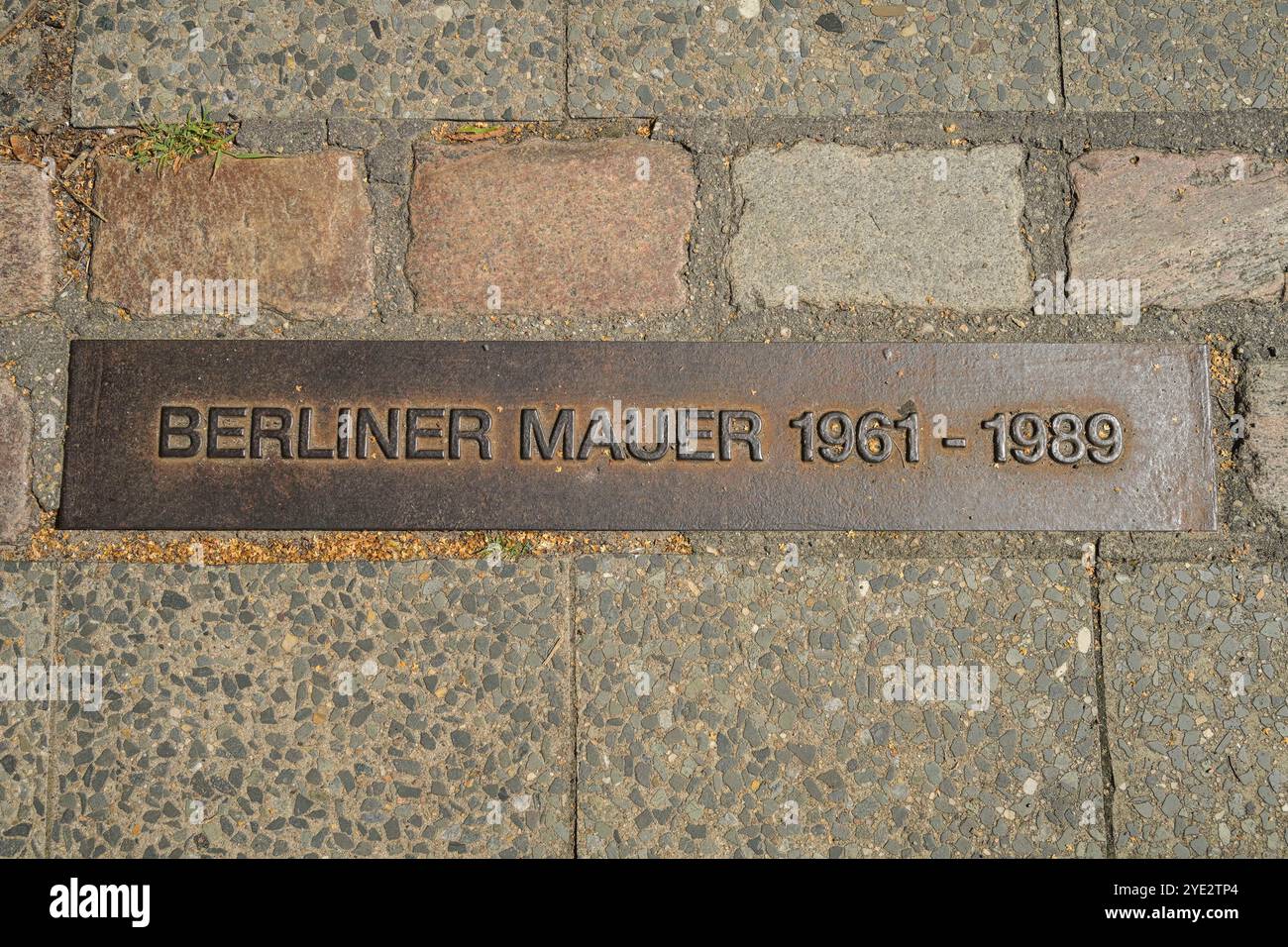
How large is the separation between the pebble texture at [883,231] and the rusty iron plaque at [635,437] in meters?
0.18

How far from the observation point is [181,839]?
7.51 feet

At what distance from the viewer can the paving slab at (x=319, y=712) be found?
2295 millimetres

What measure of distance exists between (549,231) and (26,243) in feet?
5.06

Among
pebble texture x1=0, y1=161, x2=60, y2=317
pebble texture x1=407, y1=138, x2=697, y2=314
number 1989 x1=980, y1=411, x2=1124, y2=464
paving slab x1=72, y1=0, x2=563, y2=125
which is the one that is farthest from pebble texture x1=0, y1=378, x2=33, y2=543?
number 1989 x1=980, y1=411, x2=1124, y2=464

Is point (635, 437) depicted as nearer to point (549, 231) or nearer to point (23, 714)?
point (549, 231)

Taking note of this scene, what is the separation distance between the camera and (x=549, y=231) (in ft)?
8.25

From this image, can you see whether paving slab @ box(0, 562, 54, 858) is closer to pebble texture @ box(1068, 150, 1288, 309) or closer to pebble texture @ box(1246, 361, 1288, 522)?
pebble texture @ box(1068, 150, 1288, 309)

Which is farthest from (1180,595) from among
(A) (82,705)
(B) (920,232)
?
(A) (82,705)

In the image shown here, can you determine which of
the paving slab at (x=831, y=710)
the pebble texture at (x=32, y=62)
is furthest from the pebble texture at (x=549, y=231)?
the pebble texture at (x=32, y=62)

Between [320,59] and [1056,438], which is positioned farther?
[320,59]

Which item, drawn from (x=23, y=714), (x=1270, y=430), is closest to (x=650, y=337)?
(x=1270, y=430)

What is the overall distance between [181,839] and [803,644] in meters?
1.77

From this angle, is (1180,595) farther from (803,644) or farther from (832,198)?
(832,198)
